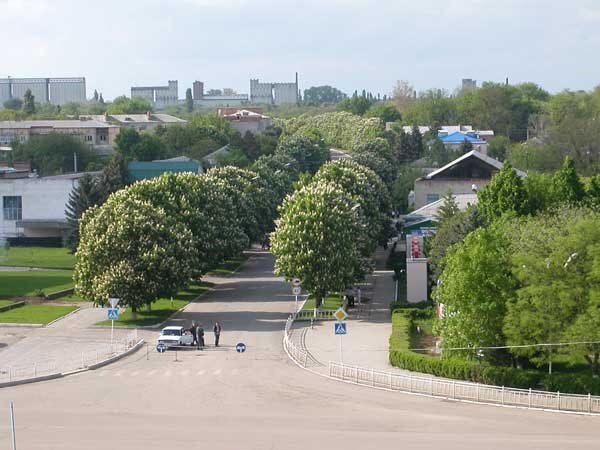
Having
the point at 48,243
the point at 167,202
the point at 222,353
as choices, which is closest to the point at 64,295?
the point at 167,202

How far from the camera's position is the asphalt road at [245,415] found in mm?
33625

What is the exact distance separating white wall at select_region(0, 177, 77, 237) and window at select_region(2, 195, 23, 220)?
1.13ft

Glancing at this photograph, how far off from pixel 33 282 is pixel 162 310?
15390mm

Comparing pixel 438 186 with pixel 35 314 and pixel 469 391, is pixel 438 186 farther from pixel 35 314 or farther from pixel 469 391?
pixel 469 391

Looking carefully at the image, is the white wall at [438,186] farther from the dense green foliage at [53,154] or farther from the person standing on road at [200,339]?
the dense green foliage at [53,154]

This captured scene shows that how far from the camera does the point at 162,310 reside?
62.2 m

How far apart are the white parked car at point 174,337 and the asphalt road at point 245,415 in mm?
1908

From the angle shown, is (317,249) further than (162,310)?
No

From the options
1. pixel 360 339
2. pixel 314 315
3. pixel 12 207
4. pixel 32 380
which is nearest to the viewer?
pixel 32 380

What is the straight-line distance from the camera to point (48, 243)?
10181 centimetres

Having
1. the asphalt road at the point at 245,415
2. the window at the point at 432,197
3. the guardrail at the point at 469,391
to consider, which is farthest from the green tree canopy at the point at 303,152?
the guardrail at the point at 469,391

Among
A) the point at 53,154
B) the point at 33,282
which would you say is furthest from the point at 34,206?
the point at 53,154

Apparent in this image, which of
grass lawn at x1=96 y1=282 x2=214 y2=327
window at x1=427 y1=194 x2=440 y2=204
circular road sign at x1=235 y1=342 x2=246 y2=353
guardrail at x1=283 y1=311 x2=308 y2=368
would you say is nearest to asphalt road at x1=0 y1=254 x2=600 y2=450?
circular road sign at x1=235 y1=342 x2=246 y2=353

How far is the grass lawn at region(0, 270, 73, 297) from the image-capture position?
69.7 metres
